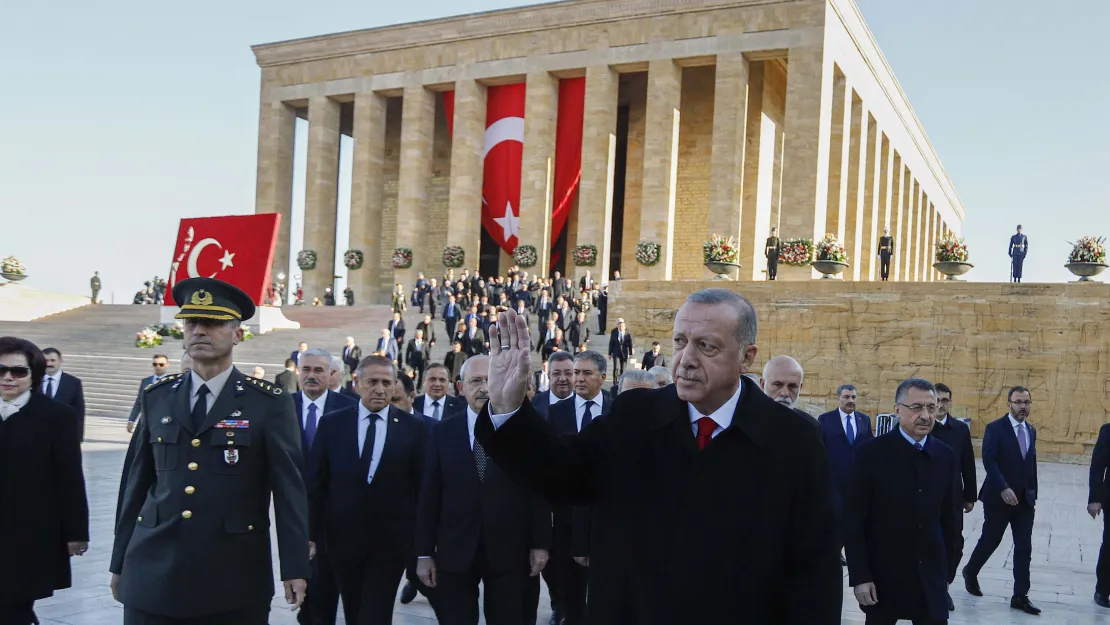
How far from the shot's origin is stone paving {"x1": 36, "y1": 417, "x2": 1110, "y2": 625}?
6137mm

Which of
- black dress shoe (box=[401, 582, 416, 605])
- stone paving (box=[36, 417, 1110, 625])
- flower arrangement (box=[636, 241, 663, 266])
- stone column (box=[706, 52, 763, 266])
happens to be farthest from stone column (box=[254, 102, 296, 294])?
black dress shoe (box=[401, 582, 416, 605])

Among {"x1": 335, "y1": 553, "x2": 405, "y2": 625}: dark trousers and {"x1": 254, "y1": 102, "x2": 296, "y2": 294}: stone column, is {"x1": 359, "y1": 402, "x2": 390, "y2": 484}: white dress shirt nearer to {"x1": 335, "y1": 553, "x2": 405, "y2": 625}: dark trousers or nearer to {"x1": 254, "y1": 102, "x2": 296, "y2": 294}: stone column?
{"x1": 335, "y1": 553, "x2": 405, "y2": 625}: dark trousers

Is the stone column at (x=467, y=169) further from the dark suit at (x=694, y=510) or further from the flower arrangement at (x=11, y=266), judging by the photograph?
the dark suit at (x=694, y=510)

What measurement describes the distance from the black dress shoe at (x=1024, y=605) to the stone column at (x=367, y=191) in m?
30.5

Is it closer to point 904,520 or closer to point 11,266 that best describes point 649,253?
point 11,266

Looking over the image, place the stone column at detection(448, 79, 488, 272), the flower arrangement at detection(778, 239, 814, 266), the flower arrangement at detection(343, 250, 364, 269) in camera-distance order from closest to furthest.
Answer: the flower arrangement at detection(778, 239, 814, 266)
the stone column at detection(448, 79, 488, 272)
the flower arrangement at detection(343, 250, 364, 269)

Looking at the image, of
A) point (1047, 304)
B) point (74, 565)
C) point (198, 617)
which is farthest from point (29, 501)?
point (1047, 304)

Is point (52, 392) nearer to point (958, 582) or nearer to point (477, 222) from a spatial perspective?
point (958, 582)

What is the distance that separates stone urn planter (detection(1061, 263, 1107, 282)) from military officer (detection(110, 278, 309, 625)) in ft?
56.7

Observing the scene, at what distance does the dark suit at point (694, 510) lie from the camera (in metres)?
2.49

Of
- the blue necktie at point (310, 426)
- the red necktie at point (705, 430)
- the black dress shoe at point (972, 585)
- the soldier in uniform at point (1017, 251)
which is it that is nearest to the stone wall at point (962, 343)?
the soldier in uniform at point (1017, 251)

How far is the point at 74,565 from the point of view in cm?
721

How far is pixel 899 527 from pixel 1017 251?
17.8m

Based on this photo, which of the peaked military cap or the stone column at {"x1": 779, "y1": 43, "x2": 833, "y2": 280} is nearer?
the peaked military cap
